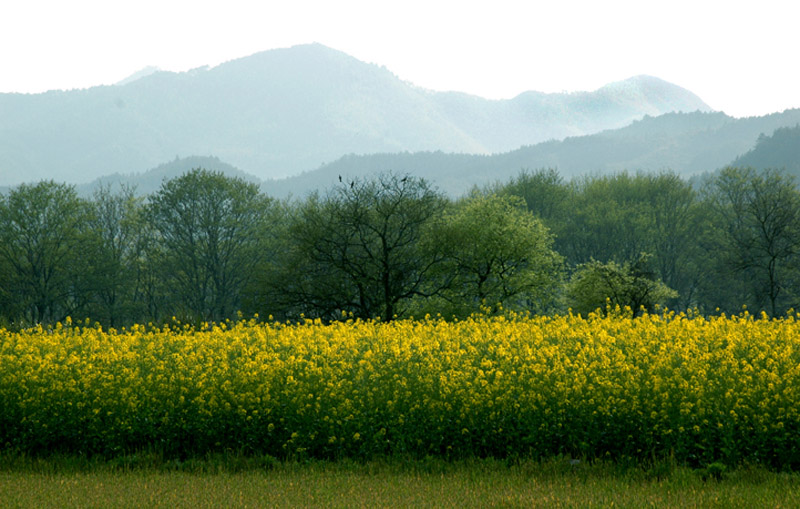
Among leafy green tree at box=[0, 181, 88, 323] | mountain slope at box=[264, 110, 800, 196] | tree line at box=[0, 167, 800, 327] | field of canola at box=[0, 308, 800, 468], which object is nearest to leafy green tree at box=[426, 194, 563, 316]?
tree line at box=[0, 167, 800, 327]

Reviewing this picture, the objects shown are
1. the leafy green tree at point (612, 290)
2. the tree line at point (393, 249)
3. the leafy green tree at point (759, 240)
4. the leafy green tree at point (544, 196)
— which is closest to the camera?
the leafy green tree at point (612, 290)

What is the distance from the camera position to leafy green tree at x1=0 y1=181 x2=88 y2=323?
48.8 meters

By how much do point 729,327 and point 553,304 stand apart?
30.4 metres

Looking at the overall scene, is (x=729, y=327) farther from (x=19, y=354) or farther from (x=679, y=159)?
(x=679, y=159)

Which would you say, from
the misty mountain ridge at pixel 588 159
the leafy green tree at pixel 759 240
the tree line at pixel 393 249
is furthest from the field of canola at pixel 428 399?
the misty mountain ridge at pixel 588 159

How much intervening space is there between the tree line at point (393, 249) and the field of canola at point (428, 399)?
13.4 metres

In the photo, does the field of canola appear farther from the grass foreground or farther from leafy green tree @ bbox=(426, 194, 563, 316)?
leafy green tree @ bbox=(426, 194, 563, 316)

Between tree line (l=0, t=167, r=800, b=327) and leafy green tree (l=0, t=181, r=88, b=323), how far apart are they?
122mm

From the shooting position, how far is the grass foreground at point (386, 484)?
28.5 feet

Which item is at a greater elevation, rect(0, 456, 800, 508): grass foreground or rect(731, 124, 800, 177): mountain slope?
rect(731, 124, 800, 177): mountain slope

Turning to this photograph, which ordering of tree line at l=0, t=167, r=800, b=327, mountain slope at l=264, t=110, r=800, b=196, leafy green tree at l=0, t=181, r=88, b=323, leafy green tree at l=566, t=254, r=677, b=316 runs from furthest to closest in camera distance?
mountain slope at l=264, t=110, r=800, b=196
leafy green tree at l=0, t=181, r=88, b=323
tree line at l=0, t=167, r=800, b=327
leafy green tree at l=566, t=254, r=677, b=316

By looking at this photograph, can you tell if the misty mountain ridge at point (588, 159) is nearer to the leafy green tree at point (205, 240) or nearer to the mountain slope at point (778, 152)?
the mountain slope at point (778, 152)

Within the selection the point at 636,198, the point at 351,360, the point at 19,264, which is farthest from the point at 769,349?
the point at 636,198

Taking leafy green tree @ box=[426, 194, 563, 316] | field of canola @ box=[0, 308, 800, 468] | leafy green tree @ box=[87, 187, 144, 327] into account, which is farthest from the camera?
leafy green tree @ box=[87, 187, 144, 327]
